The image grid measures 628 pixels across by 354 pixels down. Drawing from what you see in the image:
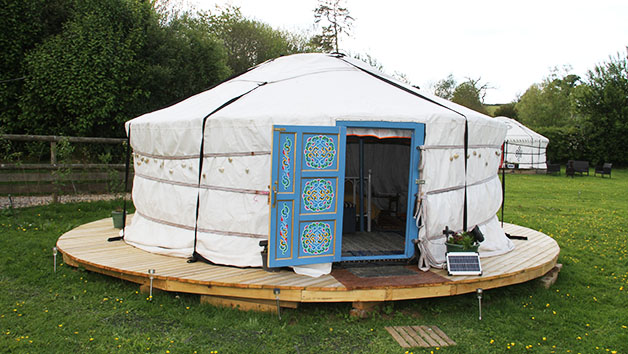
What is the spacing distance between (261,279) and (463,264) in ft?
5.61

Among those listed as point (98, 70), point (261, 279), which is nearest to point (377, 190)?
point (261, 279)

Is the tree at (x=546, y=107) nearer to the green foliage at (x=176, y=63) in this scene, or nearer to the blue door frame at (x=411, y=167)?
the green foliage at (x=176, y=63)

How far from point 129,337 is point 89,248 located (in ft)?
5.85

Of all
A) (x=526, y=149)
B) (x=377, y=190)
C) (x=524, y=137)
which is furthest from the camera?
(x=526, y=149)

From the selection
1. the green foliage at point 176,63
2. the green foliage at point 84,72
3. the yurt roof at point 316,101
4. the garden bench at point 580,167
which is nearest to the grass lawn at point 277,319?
the yurt roof at point 316,101

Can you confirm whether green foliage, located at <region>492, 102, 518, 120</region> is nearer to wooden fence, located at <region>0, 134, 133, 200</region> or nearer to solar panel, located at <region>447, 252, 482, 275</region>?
wooden fence, located at <region>0, 134, 133, 200</region>

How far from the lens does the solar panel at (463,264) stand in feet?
12.0

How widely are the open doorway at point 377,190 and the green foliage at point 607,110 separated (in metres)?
16.4

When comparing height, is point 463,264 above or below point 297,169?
below

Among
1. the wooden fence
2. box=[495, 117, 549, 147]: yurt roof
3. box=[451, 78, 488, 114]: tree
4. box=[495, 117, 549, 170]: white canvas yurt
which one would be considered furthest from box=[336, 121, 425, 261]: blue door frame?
box=[451, 78, 488, 114]: tree

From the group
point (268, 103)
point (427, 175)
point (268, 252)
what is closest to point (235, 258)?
point (268, 252)

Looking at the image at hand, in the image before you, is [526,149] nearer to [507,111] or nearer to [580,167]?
[580,167]

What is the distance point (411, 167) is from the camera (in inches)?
155

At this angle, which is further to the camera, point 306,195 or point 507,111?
point 507,111
